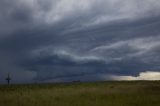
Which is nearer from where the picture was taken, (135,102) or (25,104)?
(25,104)

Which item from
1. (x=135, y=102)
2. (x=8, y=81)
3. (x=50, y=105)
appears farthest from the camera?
(x=8, y=81)

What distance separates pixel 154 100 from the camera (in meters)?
31.2

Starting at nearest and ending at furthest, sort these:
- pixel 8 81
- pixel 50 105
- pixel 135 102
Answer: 1. pixel 50 105
2. pixel 135 102
3. pixel 8 81

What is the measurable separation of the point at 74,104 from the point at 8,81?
78373 millimetres

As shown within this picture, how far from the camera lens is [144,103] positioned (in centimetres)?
2917

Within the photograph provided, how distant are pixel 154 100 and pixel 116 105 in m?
4.97

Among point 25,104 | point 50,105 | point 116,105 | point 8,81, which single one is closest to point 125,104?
point 116,105

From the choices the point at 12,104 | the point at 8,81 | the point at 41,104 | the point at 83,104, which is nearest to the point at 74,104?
the point at 83,104

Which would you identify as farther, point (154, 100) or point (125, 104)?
point (154, 100)

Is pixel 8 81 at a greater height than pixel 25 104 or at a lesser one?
greater

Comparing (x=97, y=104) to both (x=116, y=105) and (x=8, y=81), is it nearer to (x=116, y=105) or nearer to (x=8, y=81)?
(x=116, y=105)

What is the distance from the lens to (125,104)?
28859 millimetres

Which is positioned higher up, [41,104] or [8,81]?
[8,81]

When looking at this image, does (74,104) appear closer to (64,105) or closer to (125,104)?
(64,105)
